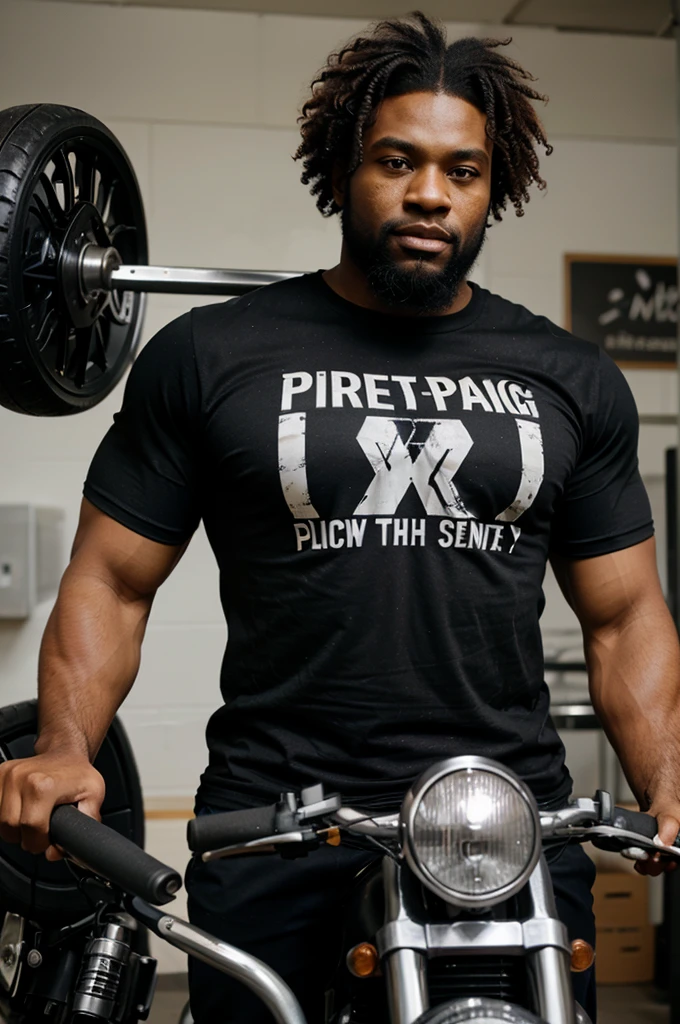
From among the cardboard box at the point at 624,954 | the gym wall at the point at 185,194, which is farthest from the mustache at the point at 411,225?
the cardboard box at the point at 624,954

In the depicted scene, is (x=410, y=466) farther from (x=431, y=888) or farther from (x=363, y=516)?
(x=431, y=888)

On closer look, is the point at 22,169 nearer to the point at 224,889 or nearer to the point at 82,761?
the point at 82,761

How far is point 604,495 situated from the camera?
1.38 meters

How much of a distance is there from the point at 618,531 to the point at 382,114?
0.58 meters

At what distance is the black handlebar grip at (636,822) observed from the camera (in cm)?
91

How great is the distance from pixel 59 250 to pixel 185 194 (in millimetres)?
1687

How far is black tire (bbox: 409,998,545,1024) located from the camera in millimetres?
757

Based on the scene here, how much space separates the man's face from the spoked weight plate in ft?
1.33

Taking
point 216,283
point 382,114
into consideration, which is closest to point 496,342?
point 382,114

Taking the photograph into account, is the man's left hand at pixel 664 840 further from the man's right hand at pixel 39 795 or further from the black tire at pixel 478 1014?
the man's right hand at pixel 39 795

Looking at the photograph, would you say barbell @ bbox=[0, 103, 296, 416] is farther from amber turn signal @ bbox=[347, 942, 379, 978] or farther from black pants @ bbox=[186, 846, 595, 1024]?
amber turn signal @ bbox=[347, 942, 379, 978]

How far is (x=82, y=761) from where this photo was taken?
1.10m


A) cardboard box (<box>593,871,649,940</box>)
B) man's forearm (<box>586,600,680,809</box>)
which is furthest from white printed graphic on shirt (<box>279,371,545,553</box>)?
cardboard box (<box>593,871,649,940</box>)

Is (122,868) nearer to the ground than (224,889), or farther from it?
farther from it
